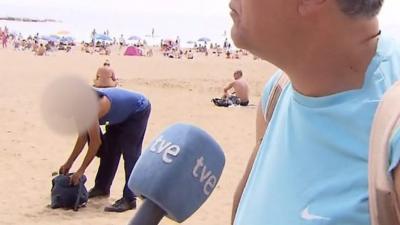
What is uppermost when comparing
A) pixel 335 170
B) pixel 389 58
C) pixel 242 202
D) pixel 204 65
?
pixel 389 58

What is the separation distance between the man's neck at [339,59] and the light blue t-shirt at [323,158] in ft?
0.05

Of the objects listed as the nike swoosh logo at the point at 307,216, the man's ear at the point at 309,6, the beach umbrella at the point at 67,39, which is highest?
the man's ear at the point at 309,6

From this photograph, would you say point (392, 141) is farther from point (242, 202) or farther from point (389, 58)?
point (242, 202)

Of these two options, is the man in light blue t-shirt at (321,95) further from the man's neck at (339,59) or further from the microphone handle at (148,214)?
the microphone handle at (148,214)

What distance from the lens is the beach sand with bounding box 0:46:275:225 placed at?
624 centimetres

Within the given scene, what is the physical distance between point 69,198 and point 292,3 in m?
5.25

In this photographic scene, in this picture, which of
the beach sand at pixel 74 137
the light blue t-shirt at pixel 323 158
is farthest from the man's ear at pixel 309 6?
the beach sand at pixel 74 137

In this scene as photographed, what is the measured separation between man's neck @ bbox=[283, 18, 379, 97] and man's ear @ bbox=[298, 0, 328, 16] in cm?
5

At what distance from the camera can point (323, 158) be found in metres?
1.28

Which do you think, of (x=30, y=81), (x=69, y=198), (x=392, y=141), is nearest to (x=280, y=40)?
(x=392, y=141)

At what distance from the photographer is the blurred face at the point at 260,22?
1323mm

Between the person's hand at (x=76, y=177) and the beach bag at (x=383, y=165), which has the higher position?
the beach bag at (x=383, y=165)

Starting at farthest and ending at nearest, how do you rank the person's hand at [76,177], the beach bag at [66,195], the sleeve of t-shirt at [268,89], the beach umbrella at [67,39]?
the beach umbrella at [67,39] < the beach bag at [66,195] < the person's hand at [76,177] < the sleeve of t-shirt at [268,89]

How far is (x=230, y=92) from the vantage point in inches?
690
